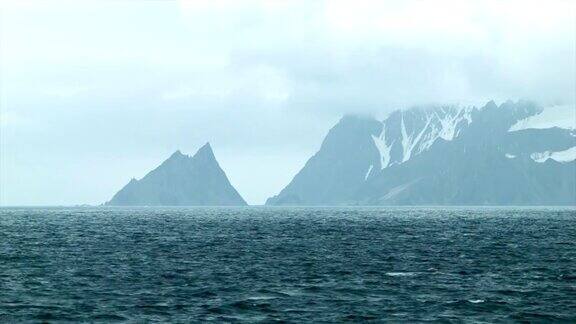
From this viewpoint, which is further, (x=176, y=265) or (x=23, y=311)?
(x=176, y=265)

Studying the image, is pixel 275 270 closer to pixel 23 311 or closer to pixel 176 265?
pixel 176 265

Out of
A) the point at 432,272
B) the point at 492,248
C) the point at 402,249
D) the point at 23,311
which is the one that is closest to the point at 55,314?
the point at 23,311

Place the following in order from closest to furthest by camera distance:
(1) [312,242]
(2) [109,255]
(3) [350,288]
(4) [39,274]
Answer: (3) [350,288] < (4) [39,274] < (2) [109,255] < (1) [312,242]

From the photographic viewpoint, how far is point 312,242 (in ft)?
382

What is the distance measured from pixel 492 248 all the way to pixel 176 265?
4432cm

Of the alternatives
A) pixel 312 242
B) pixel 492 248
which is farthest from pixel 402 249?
pixel 312 242

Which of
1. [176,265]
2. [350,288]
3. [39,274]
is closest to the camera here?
[350,288]

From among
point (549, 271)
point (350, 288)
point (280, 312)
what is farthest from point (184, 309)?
point (549, 271)

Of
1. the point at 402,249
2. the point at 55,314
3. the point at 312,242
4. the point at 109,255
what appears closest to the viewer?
the point at 55,314

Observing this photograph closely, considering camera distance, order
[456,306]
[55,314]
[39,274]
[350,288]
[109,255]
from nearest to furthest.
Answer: [55,314] < [456,306] < [350,288] < [39,274] < [109,255]

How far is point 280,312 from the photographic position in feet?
165

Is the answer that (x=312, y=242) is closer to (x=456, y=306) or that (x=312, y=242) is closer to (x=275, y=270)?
(x=275, y=270)

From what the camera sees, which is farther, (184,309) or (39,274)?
(39,274)

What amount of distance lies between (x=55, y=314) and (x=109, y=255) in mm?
40649
